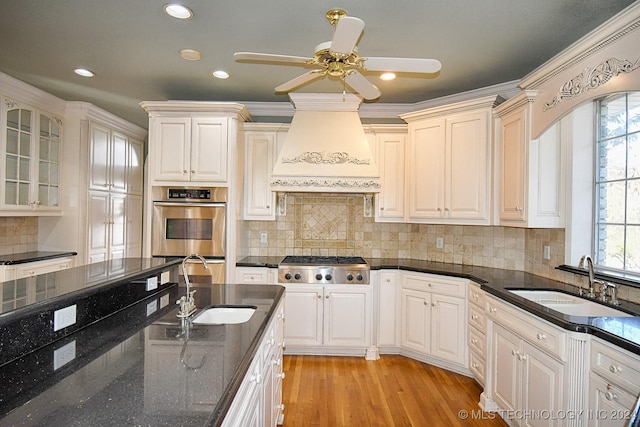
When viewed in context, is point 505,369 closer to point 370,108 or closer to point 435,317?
point 435,317

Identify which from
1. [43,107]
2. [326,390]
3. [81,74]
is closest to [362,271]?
[326,390]

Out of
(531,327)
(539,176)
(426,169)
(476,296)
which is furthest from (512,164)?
(531,327)

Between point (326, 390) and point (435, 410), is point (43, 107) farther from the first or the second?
point (435, 410)

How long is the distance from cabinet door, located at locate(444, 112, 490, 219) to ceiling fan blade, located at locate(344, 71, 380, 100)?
132cm

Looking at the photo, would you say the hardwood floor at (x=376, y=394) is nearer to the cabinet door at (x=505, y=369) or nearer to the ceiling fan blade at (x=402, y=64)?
the cabinet door at (x=505, y=369)

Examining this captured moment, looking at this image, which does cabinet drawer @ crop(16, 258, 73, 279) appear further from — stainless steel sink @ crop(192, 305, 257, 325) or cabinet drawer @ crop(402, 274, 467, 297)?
cabinet drawer @ crop(402, 274, 467, 297)

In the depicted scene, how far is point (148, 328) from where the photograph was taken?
5.08 ft

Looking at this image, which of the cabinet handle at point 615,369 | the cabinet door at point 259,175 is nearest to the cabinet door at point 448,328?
the cabinet handle at point 615,369

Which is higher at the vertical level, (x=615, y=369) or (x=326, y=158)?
(x=326, y=158)

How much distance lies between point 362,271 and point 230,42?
2.28 meters

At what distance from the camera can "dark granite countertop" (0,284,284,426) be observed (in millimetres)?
888

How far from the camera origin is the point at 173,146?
11.3 ft

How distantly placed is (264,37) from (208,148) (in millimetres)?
1320

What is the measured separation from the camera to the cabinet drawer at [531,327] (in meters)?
1.80
